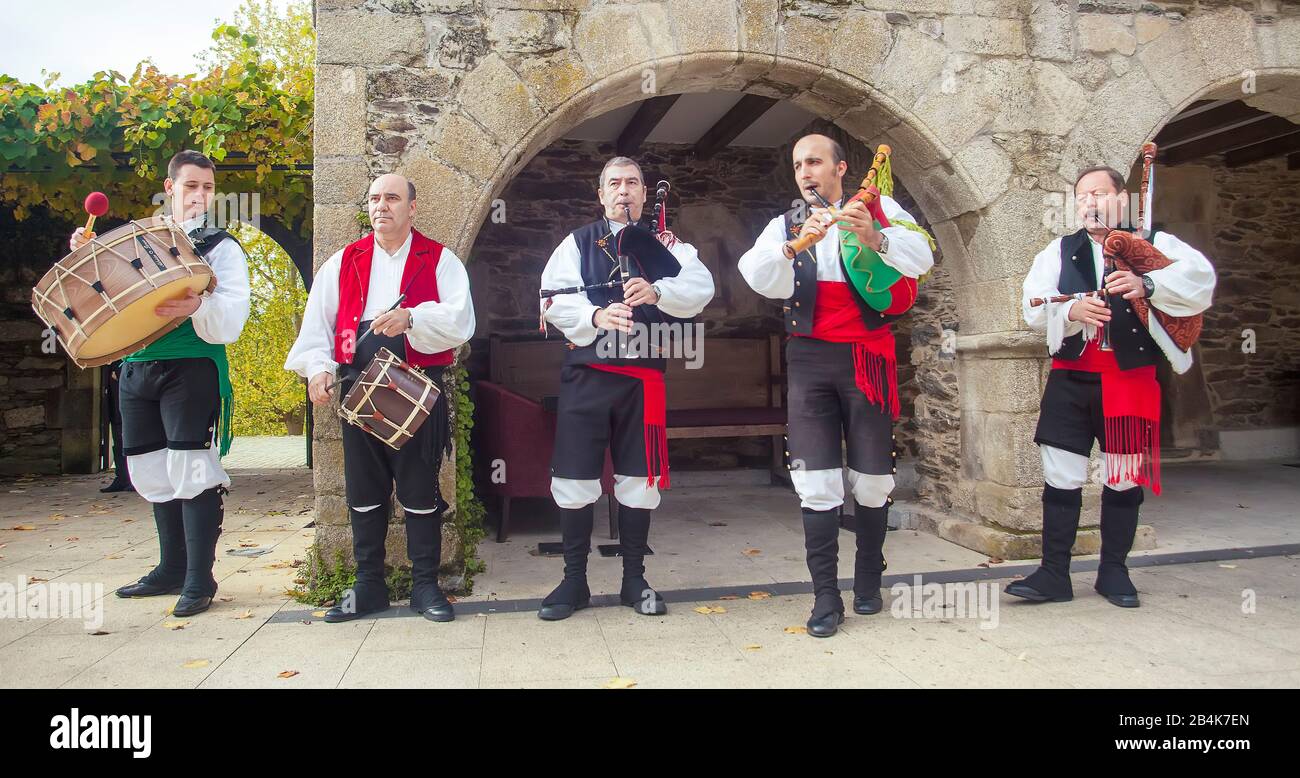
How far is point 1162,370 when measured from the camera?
8406 mm

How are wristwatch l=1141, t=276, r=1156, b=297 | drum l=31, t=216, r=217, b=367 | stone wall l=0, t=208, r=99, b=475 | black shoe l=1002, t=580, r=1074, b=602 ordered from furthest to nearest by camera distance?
stone wall l=0, t=208, r=99, b=475, black shoe l=1002, t=580, r=1074, b=602, wristwatch l=1141, t=276, r=1156, b=297, drum l=31, t=216, r=217, b=367

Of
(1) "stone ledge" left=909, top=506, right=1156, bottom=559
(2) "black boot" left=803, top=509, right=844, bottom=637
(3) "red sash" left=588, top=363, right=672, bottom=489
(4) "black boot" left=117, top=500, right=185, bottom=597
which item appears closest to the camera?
(2) "black boot" left=803, top=509, right=844, bottom=637

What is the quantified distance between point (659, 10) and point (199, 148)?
3.60m

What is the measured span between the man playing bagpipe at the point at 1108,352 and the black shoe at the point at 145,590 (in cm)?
356

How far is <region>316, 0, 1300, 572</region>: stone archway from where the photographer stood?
3.73 m

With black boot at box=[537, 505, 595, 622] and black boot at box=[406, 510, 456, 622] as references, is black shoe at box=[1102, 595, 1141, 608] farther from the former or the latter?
black boot at box=[406, 510, 456, 622]

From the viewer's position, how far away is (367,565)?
3381mm

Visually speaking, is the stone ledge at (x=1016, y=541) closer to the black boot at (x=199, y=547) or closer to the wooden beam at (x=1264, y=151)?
the black boot at (x=199, y=547)

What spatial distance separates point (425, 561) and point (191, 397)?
114cm

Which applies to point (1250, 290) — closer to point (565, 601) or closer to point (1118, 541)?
point (1118, 541)

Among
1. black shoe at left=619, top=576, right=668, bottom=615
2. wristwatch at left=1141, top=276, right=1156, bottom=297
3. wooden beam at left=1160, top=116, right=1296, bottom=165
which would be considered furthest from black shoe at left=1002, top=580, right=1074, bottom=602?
wooden beam at left=1160, top=116, right=1296, bottom=165

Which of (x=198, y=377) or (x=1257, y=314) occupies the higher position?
(x=1257, y=314)

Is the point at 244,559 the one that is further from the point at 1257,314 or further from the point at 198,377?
the point at 1257,314
